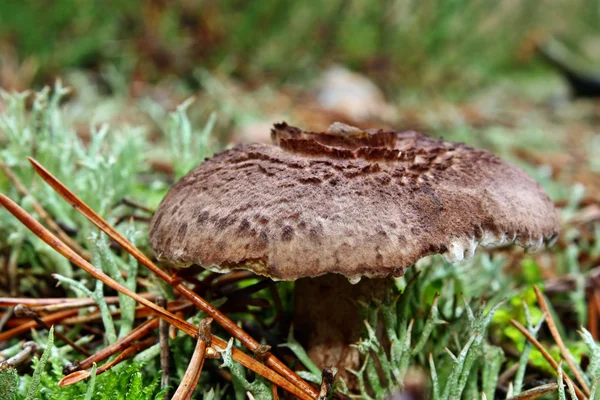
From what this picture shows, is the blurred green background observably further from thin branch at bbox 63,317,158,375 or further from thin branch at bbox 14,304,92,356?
thin branch at bbox 63,317,158,375

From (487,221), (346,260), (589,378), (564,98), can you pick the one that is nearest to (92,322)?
(346,260)

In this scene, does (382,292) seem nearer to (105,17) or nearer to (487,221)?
(487,221)

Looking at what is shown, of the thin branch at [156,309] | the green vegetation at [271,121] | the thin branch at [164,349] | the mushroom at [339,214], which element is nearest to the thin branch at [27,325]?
the green vegetation at [271,121]

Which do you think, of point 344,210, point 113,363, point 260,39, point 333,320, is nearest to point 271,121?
point 260,39

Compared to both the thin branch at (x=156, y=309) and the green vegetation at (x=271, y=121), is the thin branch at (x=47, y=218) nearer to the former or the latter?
the green vegetation at (x=271, y=121)

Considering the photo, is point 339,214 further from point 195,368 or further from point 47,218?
point 47,218

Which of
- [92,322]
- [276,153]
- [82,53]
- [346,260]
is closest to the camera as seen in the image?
[346,260]

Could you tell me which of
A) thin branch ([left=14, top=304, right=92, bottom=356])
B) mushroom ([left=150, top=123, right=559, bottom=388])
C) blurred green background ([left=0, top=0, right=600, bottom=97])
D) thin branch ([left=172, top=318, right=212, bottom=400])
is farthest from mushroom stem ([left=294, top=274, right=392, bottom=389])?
blurred green background ([left=0, top=0, right=600, bottom=97])
